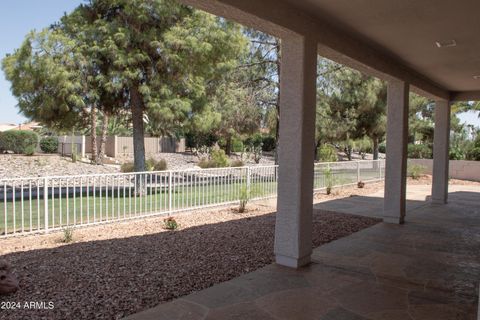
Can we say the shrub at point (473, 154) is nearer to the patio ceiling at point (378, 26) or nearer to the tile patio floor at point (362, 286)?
the patio ceiling at point (378, 26)

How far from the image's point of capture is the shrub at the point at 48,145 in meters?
24.3

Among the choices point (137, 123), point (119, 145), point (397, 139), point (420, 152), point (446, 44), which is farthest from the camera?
point (119, 145)

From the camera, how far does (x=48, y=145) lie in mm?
24250

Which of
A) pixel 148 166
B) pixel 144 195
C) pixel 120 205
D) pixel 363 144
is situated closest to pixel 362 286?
pixel 144 195

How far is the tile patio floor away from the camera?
3.25 m

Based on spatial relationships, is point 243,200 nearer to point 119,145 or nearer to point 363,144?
point 363,144

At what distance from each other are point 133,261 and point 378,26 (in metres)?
3.95

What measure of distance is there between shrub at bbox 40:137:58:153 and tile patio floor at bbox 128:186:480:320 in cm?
2281

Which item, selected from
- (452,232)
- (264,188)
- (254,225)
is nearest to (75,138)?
(264,188)

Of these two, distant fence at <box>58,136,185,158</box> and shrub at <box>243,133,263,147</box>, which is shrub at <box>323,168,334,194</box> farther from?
shrub at <box>243,133,263,147</box>

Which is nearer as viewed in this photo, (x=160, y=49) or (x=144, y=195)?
(x=144, y=195)

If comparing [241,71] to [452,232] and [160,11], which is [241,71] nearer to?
[160,11]

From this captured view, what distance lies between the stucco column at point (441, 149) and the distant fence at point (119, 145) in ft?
65.9

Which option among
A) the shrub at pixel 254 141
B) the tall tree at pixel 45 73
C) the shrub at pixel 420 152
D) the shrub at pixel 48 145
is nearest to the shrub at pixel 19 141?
the shrub at pixel 48 145
